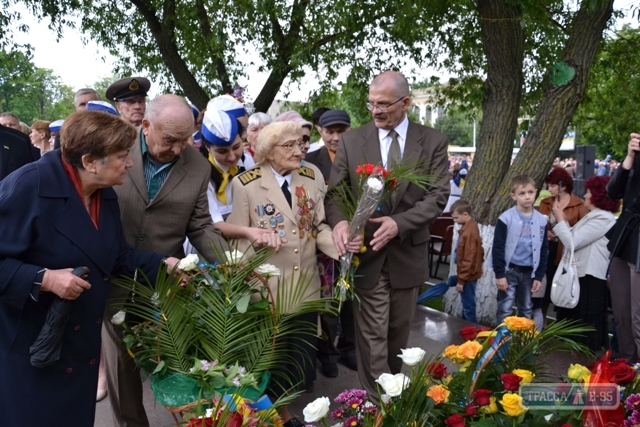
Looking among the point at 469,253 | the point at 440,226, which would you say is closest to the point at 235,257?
the point at 469,253

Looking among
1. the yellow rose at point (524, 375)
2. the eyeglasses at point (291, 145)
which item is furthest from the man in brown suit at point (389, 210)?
the yellow rose at point (524, 375)

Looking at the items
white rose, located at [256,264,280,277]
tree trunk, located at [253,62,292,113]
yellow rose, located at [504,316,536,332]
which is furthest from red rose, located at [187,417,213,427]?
tree trunk, located at [253,62,292,113]

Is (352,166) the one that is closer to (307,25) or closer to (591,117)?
(307,25)

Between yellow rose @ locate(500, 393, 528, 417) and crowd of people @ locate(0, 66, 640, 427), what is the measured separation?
48.0 inches

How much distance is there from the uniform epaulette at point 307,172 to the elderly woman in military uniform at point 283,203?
0.21 feet

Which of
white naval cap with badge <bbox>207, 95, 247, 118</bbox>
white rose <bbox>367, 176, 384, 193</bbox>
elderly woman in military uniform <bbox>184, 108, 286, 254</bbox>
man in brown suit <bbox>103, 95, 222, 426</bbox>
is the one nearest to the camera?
man in brown suit <bbox>103, 95, 222, 426</bbox>

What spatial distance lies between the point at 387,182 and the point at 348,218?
365 millimetres

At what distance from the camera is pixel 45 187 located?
8.35ft

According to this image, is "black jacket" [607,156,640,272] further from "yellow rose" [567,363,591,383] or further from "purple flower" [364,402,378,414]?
"purple flower" [364,402,378,414]

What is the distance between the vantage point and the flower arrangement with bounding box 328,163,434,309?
3520mm

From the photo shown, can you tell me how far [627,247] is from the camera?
4762mm

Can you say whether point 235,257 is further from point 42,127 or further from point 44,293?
point 42,127

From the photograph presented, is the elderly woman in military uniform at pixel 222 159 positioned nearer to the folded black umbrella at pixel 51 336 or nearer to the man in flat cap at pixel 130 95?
the man in flat cap at pixel 130 95

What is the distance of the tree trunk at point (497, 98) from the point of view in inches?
275
